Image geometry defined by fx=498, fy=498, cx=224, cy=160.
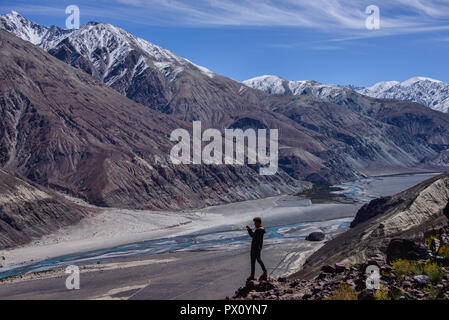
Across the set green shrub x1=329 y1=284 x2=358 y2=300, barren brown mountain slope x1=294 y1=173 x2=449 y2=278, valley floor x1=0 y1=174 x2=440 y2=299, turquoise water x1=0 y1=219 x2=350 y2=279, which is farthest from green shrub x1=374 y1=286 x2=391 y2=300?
turquoise water x1=0 y1=219 x2=350 y2=279

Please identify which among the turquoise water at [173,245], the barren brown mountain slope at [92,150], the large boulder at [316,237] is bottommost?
the turquoise water at [173,245]

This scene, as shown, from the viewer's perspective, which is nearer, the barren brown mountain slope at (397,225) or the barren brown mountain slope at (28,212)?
the barren brown mountain slope at (397,225)

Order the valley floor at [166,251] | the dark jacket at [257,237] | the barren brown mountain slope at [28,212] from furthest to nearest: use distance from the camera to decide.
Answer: the barren brown mountain slope at [28,212], the valley floor at [166,251], the dark jacket at [257,237]

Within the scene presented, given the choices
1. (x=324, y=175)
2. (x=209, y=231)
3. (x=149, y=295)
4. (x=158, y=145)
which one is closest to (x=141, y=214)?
(x=209, y=231)

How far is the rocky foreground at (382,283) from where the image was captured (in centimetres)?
1225

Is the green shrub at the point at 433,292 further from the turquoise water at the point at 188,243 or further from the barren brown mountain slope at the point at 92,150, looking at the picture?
the barren brown mountain slope at the point at 92,150

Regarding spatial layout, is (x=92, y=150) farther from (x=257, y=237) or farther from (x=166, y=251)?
(x=257, y=237)

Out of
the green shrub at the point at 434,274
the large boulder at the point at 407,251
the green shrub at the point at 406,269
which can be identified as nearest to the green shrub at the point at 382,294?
the green shrub at the point at 434,274

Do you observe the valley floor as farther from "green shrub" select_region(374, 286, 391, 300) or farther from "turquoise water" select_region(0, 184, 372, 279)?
"green shrub" select_region(374, 286, 391, 300)

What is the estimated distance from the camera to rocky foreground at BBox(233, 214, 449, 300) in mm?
12250

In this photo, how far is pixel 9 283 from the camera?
49.2 meters

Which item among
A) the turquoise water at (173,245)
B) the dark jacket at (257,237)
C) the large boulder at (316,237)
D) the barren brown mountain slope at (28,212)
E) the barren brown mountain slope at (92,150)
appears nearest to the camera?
the dark jacket at (257,237)

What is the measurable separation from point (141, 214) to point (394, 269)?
86266 mm
